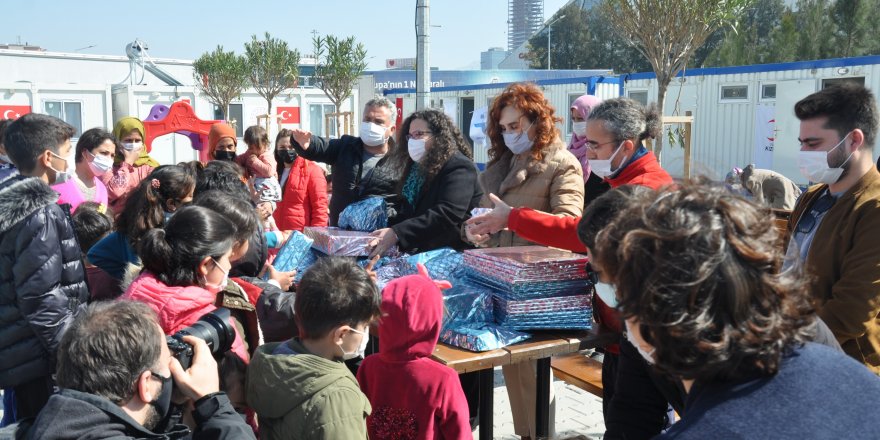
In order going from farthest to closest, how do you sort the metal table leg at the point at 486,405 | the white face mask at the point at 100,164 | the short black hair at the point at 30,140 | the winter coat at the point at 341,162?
the white face mask at the point at 100,164
the winter coat at the point at 341,162
the short black hair at the point at 30,140
the metal table leg at the point at 486,405

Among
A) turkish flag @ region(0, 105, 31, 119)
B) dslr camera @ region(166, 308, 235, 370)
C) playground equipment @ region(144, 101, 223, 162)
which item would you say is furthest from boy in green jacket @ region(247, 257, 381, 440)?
turkish flag @ region(0, 105, 31, 119)

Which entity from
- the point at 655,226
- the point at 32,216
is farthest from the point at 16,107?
the point at 655,226

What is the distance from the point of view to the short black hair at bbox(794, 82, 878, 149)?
8.86 ft

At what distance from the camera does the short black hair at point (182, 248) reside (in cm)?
239

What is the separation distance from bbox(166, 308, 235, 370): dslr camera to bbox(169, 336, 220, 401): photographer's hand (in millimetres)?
24

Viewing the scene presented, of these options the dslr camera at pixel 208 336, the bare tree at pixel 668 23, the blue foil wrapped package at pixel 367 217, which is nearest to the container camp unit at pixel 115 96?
the bare tree at pixel 668 23

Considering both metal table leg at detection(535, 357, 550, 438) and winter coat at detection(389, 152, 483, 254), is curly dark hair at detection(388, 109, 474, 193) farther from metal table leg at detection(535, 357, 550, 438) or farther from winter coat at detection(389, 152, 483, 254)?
metal table leg at detection(535, 357, 550, 438)

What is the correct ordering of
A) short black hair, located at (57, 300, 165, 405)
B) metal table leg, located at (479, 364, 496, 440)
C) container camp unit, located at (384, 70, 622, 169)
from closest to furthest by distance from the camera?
short black hair, located at (57, 300, 165, 405), metal table leg, located at (479, 364, 496, 440), container camp unit, located at (384, 70, 622, 169)

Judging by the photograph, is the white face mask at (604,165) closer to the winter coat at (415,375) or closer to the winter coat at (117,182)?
the winter coat at (415,375)

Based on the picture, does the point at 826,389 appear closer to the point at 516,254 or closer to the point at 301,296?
the point at 301,296

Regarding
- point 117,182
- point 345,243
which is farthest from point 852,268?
point 117,182

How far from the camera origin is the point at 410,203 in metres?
3.93

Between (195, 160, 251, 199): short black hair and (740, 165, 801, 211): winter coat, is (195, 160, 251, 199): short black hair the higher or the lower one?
the higher one

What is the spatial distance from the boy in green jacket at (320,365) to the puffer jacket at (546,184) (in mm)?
1423
